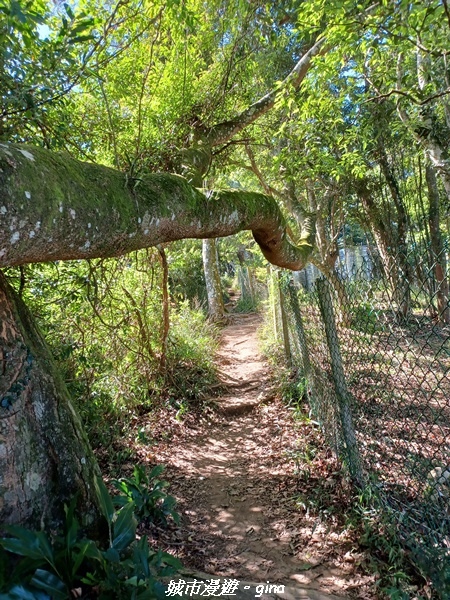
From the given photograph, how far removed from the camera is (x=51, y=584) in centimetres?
143

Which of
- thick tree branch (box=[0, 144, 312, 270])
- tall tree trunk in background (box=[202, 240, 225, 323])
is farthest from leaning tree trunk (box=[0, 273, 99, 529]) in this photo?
tall tree trunk in background (box=[202, 240, 225, 323])

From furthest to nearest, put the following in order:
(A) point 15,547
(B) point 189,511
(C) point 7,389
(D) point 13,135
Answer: (B) point 189,511 < (D) point 13,135 < (C) point 7,389 < (A) point 15,547

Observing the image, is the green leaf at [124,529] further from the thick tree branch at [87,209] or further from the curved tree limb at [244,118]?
the curved tree limb at [244,118]

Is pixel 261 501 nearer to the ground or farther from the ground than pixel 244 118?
nearer to the ground

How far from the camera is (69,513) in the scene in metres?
1.62

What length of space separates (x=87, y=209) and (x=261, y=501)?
9.32ft

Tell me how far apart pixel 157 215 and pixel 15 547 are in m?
1.60

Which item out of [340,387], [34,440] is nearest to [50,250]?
[34,440]

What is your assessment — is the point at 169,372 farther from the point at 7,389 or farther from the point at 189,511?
the point at 7,389

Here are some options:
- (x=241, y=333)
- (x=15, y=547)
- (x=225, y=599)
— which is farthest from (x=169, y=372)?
(x=241, y=333)

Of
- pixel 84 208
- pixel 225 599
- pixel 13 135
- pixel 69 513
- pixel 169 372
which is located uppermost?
pixel 13 135

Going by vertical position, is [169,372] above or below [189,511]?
above

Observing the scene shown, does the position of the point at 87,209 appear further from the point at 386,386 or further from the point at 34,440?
the point at 386,386

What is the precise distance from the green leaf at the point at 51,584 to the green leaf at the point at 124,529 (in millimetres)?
289
